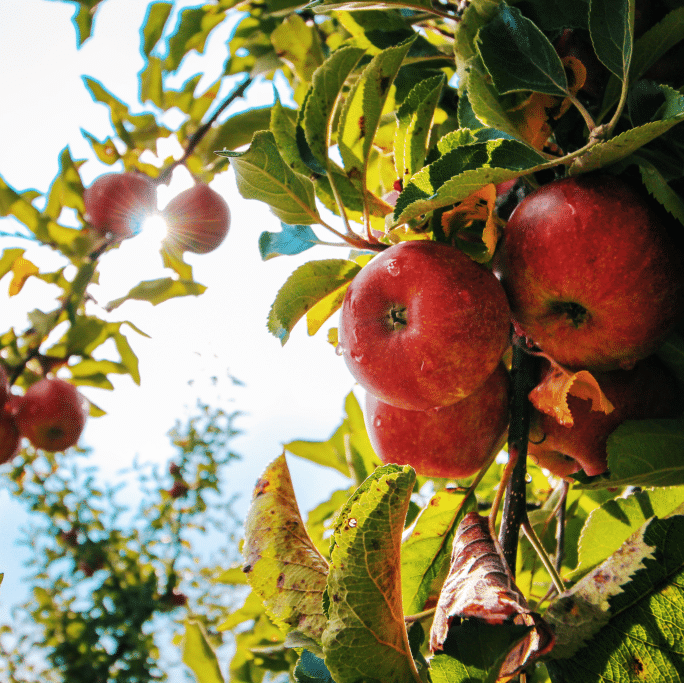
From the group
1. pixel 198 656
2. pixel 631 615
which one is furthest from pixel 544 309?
pixel 198 656

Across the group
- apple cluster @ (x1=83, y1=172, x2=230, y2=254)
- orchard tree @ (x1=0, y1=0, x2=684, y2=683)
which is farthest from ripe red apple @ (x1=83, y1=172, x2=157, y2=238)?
orchard tree @ (x1=0, y1=0, x2=684, y2=683)

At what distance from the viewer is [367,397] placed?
2.28 ft

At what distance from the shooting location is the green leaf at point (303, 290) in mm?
561

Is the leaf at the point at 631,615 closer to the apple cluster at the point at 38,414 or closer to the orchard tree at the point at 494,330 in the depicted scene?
the orchard tree at the point at 494,330

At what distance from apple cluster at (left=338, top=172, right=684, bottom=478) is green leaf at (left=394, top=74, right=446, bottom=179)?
108mm

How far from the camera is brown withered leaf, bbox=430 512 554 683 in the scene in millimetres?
295

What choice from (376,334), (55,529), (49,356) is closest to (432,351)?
(376,334)

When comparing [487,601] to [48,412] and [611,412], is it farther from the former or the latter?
[48,412]

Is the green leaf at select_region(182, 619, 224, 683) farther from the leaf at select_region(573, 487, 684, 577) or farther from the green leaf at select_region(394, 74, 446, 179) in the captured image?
the green leaf at select_region(394, 74, 446, 179)

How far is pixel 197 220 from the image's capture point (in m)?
1.57

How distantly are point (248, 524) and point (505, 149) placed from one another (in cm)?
41

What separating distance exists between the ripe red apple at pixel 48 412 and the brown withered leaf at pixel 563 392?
143 centimetres

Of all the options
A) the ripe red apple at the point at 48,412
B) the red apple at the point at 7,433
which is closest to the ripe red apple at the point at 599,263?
the ripe red apple at the point at 48,412

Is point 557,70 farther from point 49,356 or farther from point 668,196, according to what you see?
point 49,356
